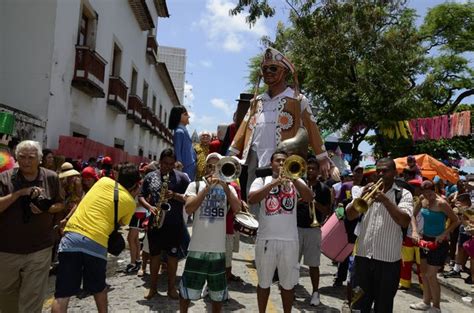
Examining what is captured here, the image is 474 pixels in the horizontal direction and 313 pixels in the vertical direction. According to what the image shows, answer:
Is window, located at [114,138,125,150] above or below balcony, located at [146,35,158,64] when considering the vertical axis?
below

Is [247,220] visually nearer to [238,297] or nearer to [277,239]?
[277,239]

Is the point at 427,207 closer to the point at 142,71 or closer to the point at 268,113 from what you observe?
the point at 268,113

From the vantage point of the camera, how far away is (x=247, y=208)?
4.44m

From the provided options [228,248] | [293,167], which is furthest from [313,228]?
[293,167]

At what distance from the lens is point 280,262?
13.6 ft

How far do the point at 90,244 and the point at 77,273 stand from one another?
0.93ft

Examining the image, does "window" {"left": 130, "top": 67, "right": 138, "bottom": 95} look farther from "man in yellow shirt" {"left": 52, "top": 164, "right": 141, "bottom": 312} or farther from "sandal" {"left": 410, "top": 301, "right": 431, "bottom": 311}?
"man in yellow shirt" {"left": 52, "top": 164, "right": 141, "bottom": 312}

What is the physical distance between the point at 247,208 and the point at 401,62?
12.5m

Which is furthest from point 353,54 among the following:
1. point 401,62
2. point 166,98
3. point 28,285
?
point 166,98

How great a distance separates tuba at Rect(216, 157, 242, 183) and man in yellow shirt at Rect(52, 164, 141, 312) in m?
0.97

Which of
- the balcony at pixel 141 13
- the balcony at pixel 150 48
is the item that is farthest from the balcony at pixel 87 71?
the balcony at pixel 150 48

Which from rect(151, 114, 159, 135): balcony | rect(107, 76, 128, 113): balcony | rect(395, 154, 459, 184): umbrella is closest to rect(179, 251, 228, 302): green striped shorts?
rect(395, 154, 459, 184): umbrella

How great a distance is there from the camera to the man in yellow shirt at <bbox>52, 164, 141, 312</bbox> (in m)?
3.90

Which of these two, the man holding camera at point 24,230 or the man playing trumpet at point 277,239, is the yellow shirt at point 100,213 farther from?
the man playing trumpet at point 277,239
